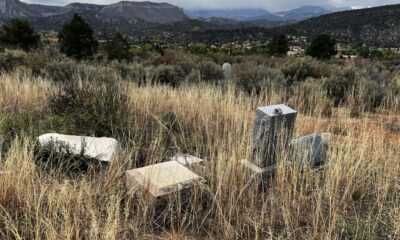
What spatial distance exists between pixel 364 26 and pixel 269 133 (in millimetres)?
63673

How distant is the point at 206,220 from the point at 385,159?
2104 mm

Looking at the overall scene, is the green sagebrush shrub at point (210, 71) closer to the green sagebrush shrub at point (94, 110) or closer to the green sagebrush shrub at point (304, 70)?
the green sagebrush shrub at point (304, 70)

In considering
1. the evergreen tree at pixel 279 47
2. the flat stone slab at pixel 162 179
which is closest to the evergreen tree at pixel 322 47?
the evergreen tree at pixel 279 47

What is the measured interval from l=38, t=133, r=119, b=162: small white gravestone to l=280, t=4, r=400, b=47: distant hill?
56.4 metres

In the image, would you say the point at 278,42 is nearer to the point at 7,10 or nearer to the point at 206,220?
the point at 206,220

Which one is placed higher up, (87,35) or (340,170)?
(87,35)

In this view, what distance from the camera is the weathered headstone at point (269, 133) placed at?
3.37 meters

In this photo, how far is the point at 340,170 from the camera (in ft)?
10.0

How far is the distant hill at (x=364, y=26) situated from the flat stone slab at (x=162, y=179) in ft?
186

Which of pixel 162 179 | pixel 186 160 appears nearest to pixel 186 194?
pixel 162 179

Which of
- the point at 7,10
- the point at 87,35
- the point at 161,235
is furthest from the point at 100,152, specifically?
the point at 7,10

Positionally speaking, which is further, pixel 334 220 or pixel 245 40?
pixel 245 40

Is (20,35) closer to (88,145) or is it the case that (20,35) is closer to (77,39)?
(77,39)

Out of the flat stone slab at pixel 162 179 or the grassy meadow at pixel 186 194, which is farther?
the flat stone slab at pixel 162 179
